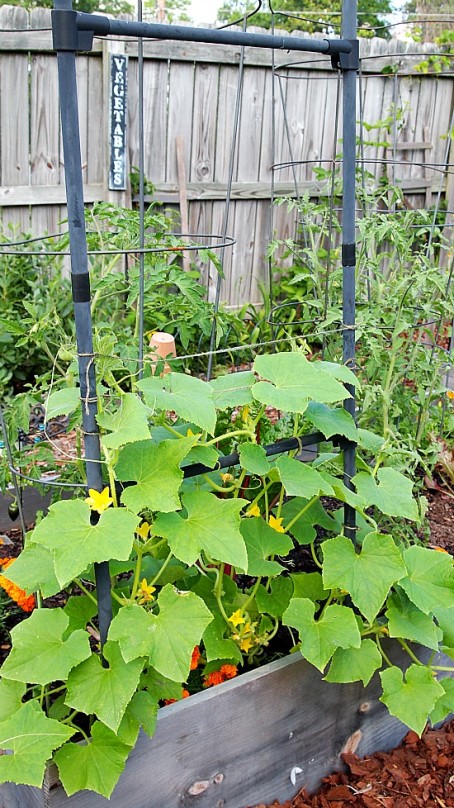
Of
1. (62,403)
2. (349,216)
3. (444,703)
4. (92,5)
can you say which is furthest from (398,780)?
(92,5)

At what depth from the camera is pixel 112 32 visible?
4.51ft

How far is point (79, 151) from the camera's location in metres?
1.37

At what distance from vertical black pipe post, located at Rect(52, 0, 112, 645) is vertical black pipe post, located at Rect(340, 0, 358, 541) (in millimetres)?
666

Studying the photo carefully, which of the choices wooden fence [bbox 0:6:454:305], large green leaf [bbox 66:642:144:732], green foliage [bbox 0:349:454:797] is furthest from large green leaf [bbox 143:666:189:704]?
wooden fence [bbox 0:6:454:305]

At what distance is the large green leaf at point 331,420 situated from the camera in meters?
1.74

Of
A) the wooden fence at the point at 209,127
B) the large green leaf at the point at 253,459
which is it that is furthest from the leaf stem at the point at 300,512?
the wooden fence at the point at 209,127

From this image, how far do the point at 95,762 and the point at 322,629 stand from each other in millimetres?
538

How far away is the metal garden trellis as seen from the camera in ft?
4.31

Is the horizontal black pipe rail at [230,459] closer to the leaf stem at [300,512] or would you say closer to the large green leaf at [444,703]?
the leaf stem at [300,512]

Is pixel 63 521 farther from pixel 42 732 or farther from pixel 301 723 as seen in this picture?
pixel 301 723

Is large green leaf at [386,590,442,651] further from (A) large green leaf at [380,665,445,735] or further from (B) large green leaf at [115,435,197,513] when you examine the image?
(B) large green leaf at [115,435,197,513]

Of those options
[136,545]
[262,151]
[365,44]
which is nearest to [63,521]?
[136,545]

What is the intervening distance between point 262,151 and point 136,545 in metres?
4.92

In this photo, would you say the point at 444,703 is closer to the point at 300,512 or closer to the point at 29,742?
the point at 300,512
